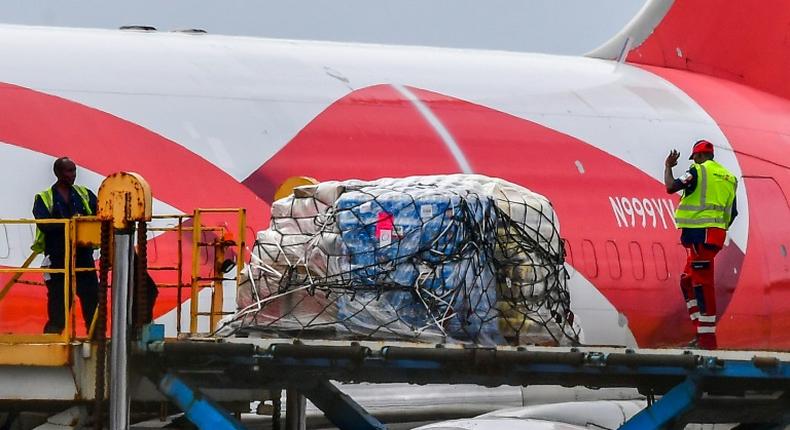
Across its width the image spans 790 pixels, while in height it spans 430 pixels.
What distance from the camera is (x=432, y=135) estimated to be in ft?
51.9

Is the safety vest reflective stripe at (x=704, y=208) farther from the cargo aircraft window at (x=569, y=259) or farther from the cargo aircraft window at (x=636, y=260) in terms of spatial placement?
the cargo aircraft window at (x=636, y=260)

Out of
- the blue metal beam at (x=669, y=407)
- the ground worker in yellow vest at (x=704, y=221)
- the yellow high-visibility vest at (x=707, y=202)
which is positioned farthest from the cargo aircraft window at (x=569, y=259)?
the blue metal beam at (x=669, y=407)

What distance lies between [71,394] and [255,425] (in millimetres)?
4359

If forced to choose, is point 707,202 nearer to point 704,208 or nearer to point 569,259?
point 704,208

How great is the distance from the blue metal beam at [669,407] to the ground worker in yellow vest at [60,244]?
373 centimetres

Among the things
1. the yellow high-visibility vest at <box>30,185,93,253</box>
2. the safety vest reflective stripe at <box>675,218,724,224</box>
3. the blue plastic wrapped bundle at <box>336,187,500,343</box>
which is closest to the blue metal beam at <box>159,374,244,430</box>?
the blue plastic wrapped bundle at <box>336,187,500,343</box>

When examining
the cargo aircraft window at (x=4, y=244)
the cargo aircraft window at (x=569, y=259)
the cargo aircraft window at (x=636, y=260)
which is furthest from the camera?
the cargo aircraft window at (x=636, y=260)

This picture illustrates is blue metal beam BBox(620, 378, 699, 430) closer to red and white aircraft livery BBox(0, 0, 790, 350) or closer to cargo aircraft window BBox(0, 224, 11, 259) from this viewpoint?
red and white aircraft livery BBox(0, 0, 790, 350)

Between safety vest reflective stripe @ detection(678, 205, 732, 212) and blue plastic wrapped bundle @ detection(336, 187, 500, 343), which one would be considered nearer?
blue plastic wrapped bundle @ detection(336, 187, 500, 343)

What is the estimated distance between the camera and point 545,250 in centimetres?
1004

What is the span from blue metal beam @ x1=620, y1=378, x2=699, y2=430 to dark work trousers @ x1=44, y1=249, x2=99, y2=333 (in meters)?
3.71

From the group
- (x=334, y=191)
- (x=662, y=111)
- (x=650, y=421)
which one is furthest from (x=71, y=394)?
(x=662, y=111)

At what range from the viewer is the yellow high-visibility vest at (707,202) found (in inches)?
483

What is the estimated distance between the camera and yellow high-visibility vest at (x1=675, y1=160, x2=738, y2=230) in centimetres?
1227
